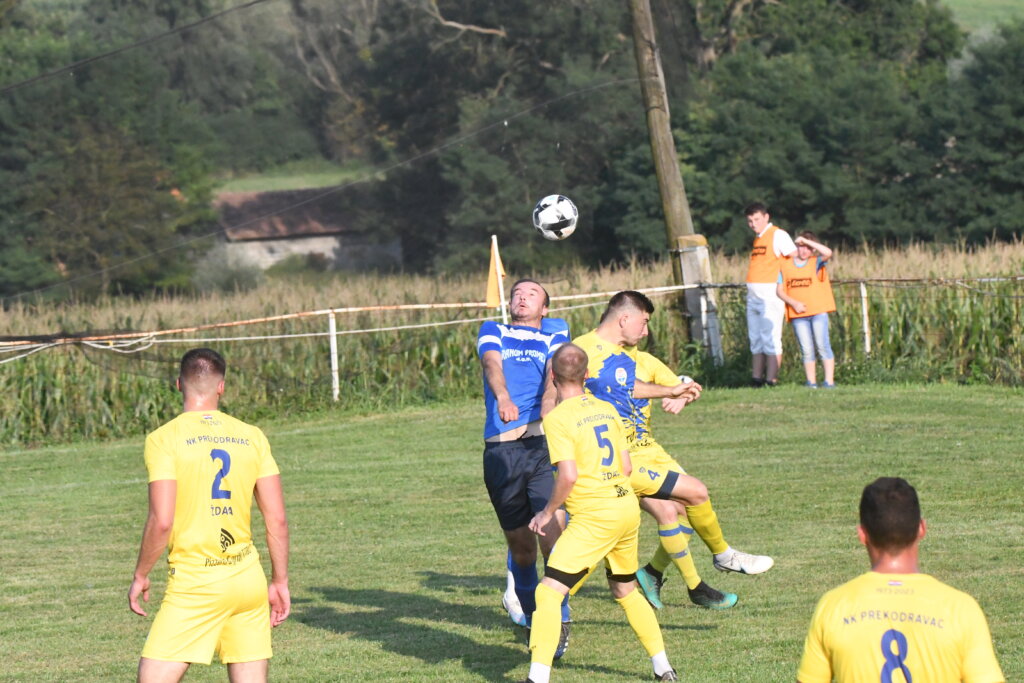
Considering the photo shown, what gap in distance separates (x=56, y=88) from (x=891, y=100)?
1249 inches

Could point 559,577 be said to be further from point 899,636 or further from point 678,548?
point 899,636

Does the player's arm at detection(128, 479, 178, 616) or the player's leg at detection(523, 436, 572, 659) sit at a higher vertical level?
the player's arm at detection(128, 479, 178, 616)

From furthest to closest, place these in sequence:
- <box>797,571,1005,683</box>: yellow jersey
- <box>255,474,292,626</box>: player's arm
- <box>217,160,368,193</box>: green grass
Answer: <box>217,160,368,193</box>: green grass, <box>255,474,292,626</box>: player's arm, <box>797,571,1005,683</box>: yellow jersey

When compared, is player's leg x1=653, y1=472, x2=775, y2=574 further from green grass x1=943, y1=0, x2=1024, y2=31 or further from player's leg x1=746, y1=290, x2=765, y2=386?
green grass x1=943, y1=0, x2=1024, y2=31

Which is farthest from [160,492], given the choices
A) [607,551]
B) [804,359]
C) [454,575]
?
[804,359]

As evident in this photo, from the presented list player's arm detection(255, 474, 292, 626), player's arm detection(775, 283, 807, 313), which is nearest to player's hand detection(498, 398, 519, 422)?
player's arm detection(255, 474, 292, 626)

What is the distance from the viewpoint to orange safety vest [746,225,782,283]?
1716cm

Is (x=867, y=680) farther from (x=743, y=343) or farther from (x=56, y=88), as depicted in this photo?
(x=56, y=88)

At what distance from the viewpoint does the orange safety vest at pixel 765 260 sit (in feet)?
56.3

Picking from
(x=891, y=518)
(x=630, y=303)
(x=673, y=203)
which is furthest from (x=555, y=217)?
(x=891, y=518)

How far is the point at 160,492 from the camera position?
5406 mm

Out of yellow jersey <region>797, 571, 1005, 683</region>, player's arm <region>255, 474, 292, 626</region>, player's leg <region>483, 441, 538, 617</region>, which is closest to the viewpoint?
yellow jersey <region>797, 571, 1005, 683</region>

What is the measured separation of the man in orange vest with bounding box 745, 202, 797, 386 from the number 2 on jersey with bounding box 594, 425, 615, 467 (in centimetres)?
1051

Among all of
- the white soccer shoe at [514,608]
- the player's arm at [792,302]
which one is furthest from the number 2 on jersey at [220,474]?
the player's arm at [792,302]
